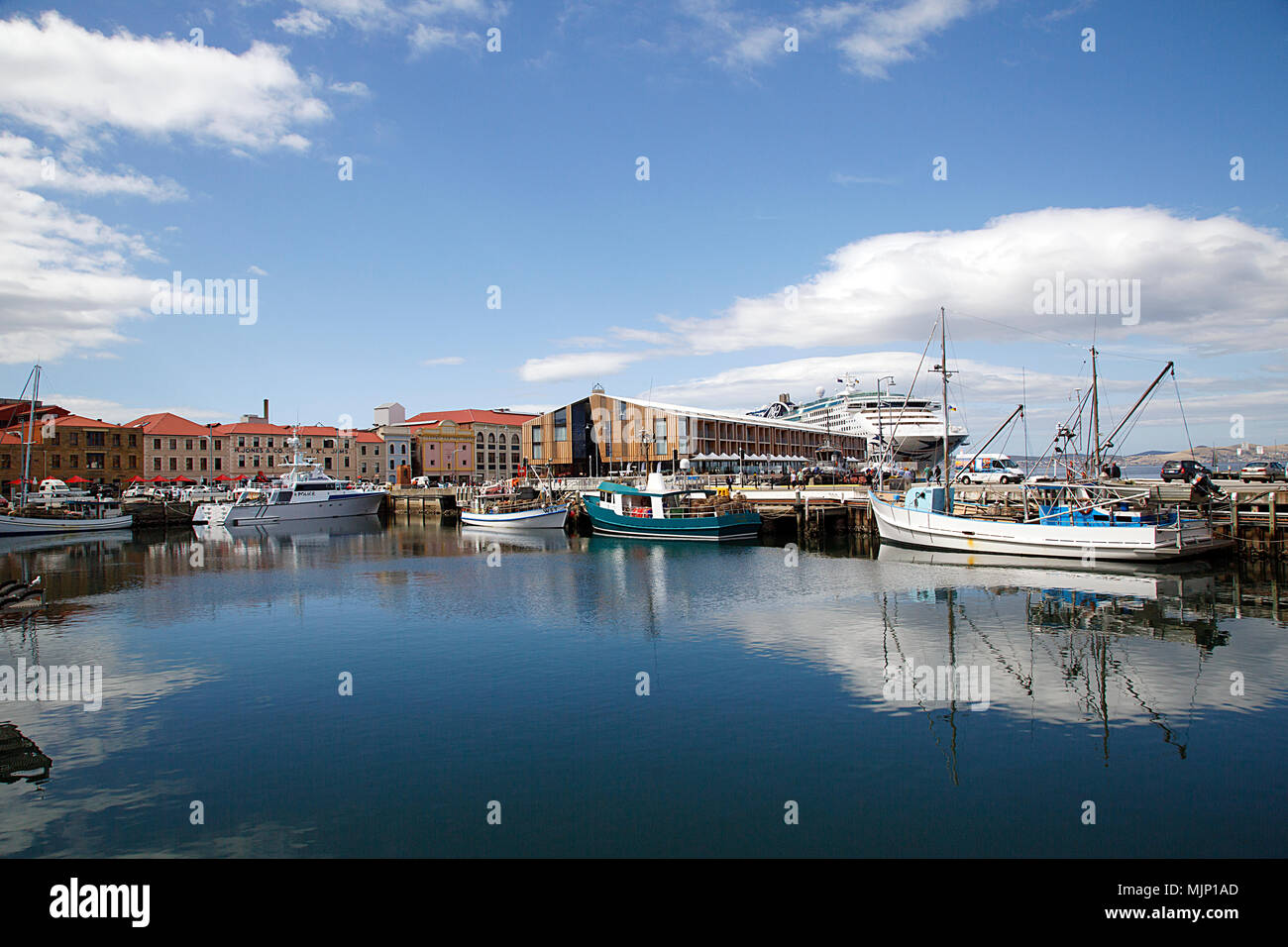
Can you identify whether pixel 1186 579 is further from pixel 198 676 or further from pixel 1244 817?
pixel 198 676

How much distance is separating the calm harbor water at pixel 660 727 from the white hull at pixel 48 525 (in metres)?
44.8

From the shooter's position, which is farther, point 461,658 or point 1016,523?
point 1016,523

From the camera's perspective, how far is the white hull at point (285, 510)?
238 feet


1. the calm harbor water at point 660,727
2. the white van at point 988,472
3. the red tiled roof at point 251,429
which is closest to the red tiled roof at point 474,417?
the red tiled roof at point 251,429

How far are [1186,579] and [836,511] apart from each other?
990 inches

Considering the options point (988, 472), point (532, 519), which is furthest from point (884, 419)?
point (532, 519)

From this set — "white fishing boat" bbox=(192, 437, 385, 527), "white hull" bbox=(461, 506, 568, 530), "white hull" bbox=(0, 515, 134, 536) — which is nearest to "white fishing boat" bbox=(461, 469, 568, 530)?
"white hull" bbox=(461, 506, 568, 530)

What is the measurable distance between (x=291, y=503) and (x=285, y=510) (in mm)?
908

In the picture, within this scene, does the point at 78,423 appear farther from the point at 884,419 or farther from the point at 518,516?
the point at 884,419

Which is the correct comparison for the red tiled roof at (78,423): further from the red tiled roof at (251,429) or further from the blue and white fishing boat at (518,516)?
the blue and white fishing boat at (518,516)

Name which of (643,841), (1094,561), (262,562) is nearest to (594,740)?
(643,841)

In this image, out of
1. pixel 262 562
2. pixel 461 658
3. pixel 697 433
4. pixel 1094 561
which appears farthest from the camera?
pixel 697 433
